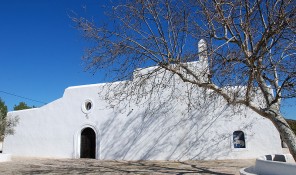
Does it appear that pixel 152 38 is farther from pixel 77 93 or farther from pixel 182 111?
pixel 77 93

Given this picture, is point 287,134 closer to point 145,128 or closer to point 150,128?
point 150,128

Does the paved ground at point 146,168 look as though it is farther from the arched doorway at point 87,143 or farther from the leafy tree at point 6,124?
the leafy tree at point 6,124

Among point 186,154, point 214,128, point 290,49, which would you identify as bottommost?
point 186,154

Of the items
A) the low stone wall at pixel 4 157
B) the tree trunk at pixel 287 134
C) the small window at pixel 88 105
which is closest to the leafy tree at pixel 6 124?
the low stone wall at pixel 4 157

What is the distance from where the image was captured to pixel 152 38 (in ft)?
28.7

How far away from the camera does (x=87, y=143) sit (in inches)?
704

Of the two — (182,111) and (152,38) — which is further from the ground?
(152,38)

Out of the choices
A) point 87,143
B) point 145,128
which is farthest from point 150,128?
point 87,143

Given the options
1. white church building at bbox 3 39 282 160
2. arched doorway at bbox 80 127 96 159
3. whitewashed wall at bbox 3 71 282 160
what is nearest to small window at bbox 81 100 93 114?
white church building at bbox 3 39 282 160

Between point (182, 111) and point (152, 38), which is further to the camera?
point (182, 111)

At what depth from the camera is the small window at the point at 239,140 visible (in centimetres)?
1423

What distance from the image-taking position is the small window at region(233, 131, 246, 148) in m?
14.2

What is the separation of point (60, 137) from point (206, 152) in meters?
9.15

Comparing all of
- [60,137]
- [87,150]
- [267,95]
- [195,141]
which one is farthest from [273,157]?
[60,137]
